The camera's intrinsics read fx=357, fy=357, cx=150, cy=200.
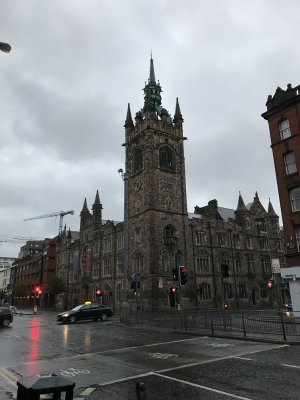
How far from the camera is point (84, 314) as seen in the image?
32031 millimetres

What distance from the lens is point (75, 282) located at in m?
68.1

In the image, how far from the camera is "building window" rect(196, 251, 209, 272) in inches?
2144

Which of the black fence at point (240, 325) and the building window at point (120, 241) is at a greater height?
the building window at point (120, 241)

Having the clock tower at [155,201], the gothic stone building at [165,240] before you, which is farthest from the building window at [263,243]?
the clock tower at [155,201]

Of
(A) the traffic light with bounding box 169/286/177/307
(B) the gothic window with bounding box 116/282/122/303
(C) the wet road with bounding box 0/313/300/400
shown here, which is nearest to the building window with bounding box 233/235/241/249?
(A) the traffic light with bounding box 169/286/177/307

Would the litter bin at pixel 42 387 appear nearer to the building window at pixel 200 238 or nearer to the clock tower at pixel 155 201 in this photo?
the clock tower at pixel 155 201

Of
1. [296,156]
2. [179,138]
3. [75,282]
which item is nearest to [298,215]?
[296,156]

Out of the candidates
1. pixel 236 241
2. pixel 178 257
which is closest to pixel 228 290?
pixel 236 241

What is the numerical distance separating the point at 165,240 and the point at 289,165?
2352 centimetres

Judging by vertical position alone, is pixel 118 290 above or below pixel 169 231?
below

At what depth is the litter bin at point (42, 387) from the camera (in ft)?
15.3

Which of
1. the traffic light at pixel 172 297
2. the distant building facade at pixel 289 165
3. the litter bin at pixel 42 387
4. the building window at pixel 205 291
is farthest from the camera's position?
the building window at pixel 205 291

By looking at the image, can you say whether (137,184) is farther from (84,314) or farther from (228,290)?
(84,314)

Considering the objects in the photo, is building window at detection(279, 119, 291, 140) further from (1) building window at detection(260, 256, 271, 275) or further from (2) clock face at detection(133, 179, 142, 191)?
(1) building window at detection(260, 256, 271, 275)
